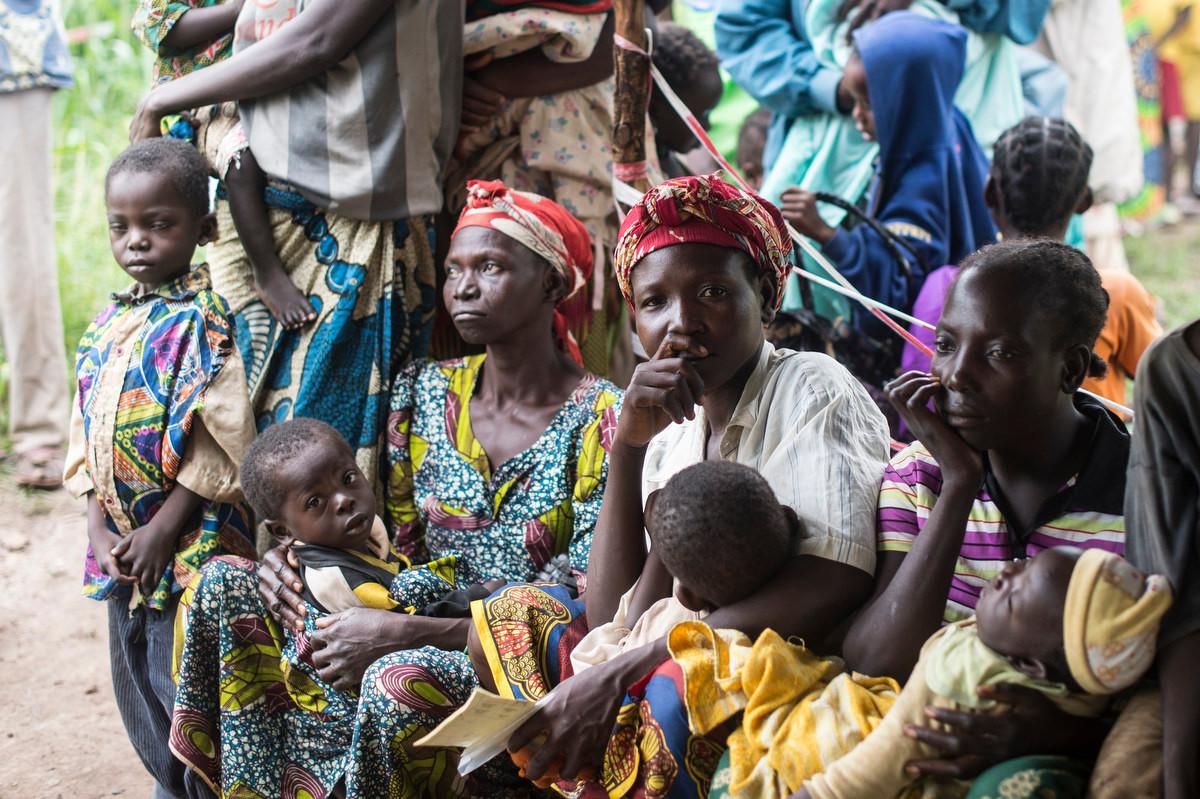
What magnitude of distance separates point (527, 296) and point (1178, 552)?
1874 millimetres

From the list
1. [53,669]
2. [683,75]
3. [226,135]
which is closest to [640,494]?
[226,135]

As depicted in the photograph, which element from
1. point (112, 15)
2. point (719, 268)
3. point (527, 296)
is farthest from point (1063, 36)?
point (112, 15)

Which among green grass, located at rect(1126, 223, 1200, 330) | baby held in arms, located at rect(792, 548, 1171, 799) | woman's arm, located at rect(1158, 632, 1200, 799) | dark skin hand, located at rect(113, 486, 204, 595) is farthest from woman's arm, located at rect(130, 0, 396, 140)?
green grass, located at rect(1126, 223, 1200, 330)

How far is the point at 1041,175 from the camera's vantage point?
3.86 metres

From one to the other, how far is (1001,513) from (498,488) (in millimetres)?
1389

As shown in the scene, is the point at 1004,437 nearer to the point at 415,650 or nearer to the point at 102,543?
the point at 415,650

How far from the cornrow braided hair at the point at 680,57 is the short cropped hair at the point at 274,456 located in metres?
2.40

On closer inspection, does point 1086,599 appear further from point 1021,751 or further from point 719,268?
point 719,268

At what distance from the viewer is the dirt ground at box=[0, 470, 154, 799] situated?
3707mm

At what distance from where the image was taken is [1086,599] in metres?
1.88

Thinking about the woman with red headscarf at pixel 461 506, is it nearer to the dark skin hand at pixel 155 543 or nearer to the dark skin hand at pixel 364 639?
the dark skin hand at pixel 364 639

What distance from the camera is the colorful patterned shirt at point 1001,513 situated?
2256 millimetres

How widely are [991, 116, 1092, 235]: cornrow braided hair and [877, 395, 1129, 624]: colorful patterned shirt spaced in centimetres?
160

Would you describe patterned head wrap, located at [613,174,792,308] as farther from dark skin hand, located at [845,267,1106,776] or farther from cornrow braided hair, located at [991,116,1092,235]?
cornrow braided hair, located at [991,116,1092,235]
